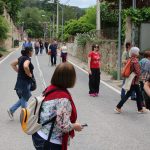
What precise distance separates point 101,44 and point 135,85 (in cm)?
1705

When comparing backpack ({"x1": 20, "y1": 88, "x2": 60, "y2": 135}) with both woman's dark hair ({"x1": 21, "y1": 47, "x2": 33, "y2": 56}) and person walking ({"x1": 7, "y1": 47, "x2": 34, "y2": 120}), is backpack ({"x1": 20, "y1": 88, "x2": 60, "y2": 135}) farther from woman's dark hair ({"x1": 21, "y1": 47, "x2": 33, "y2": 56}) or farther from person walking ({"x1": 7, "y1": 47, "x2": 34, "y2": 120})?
woman's dark hair ({"x1": 21, "y1": 47, "x2": 33, "y2": 56})

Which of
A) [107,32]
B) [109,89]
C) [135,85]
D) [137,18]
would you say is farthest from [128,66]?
[107,32]

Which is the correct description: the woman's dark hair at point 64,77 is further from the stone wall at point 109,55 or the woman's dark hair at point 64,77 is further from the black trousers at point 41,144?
the stone wall at point 109,55

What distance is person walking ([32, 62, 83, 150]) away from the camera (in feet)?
16.7

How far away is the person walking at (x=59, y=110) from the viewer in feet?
16.7

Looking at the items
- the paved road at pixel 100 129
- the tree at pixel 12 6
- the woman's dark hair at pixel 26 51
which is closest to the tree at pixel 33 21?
the tree at pixel 12 6

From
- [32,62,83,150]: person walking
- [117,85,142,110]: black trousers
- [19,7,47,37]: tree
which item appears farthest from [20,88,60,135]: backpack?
[19,7,47,37]: tree

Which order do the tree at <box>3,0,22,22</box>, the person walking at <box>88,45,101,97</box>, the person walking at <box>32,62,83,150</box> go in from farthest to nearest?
the tree at <box>3,0,22,22</box> → the person walking at <box>88,45,101,97</box> → the person walking at <box>32,62,83,150</box>

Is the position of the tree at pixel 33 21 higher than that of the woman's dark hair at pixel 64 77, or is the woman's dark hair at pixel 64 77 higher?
the woman's dark hair at pixel 64 77

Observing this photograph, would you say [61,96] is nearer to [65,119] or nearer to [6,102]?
[65,119]

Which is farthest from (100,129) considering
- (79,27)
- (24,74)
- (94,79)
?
(79,27)

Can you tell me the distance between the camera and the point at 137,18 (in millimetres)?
21812

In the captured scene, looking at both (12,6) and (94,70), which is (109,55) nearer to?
(94,70)

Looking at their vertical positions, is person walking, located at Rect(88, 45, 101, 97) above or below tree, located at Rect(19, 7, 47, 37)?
above
